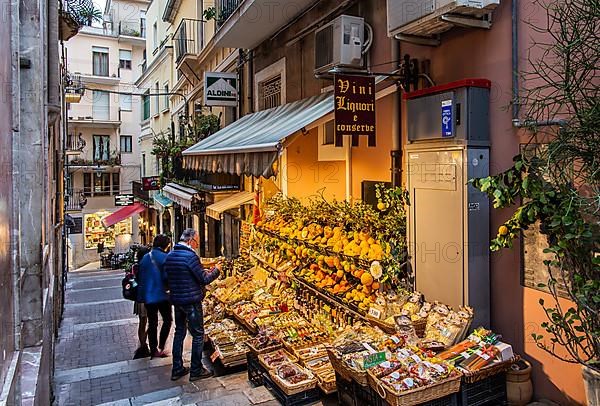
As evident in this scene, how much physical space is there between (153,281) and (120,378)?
146 centimetres

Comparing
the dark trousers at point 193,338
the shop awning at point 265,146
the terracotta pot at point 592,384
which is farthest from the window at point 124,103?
the terracotta pot at point 592,384

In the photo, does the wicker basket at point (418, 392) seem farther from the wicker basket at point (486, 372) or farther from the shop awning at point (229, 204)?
the shop awning at point (229, 204)

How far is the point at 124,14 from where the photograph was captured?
3547 centimetres

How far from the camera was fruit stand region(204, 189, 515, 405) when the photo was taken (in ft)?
14.5

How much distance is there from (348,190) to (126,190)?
32.4 m

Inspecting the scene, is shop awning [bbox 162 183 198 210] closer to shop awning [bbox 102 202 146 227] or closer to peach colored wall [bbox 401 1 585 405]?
peach colored wall [bbox 401 1 585 405]

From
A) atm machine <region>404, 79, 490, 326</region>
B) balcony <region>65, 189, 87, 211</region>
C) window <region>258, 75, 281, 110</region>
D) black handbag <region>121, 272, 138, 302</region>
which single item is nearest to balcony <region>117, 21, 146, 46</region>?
balcony <region>65, 189, 87, 211</region>

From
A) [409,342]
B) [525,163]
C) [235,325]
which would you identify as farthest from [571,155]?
[235,325]

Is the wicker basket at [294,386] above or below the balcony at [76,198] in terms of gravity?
below

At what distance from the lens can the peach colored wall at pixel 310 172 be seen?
309 inches

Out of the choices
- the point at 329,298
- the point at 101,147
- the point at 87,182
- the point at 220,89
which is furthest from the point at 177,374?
the point at 101,147

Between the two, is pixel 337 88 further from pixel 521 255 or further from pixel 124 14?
pixel 124 14

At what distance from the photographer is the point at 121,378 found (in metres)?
6.56

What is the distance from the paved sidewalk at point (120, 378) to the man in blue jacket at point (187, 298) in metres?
0.21
